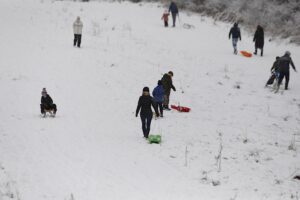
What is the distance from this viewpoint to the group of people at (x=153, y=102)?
15781 millimetres

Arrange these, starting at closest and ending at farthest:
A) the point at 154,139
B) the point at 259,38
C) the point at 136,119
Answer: the point at 154,139, the point at 136,119, the point at 259,38

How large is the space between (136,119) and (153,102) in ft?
8.63

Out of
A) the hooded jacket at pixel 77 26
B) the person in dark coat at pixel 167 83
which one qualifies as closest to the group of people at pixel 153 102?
the person in dark coat at pixel 167 83

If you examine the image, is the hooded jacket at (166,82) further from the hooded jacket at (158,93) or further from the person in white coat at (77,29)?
the person in white coat at (77,29)

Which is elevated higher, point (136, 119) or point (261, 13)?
point (261, 13)

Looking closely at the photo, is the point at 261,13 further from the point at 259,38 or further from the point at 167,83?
the point at 167,83

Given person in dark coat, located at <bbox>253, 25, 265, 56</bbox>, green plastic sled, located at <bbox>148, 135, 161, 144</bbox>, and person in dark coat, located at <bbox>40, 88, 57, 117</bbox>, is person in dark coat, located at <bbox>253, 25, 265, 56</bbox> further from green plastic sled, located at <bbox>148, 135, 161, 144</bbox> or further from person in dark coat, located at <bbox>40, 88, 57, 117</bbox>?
person in dark coat, located at <bbox>40, 88, 57, 117</bbox>

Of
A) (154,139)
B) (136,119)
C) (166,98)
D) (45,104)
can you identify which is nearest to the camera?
(154,139)

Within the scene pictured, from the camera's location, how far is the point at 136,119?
735 inches

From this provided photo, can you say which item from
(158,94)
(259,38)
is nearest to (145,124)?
(158,94)

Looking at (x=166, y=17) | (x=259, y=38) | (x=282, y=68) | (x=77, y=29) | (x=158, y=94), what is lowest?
(x=158, y=94)

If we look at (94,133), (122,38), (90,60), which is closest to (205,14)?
(122,38)

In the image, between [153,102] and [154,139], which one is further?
[153,102]

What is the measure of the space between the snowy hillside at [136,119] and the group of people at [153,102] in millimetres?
475
